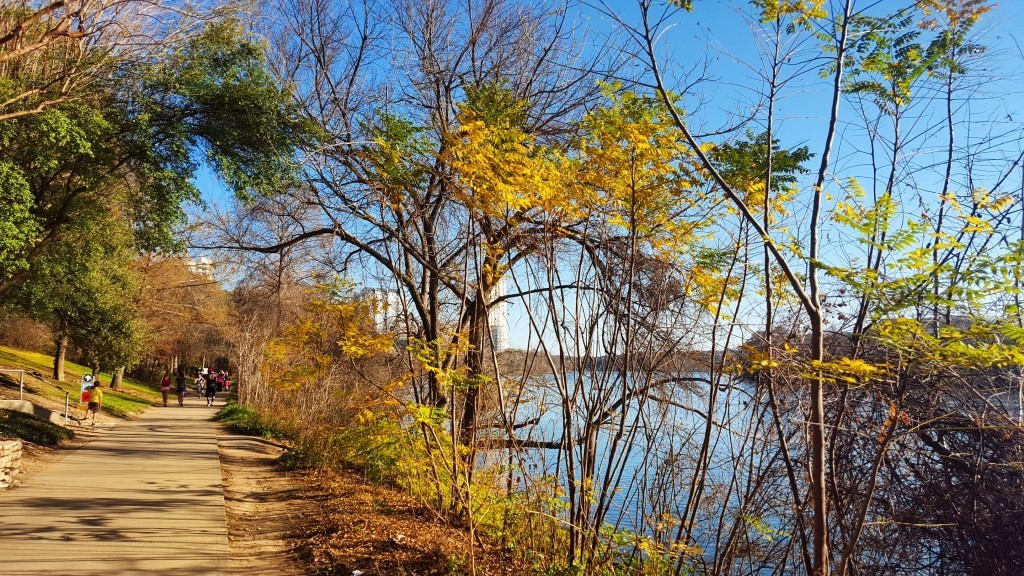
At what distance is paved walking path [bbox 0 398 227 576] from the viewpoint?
5.24m

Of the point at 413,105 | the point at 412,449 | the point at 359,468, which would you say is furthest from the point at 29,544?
the point at 413,105

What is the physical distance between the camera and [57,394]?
21859mm

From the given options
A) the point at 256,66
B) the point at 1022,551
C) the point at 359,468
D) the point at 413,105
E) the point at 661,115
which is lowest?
the point at 359,468

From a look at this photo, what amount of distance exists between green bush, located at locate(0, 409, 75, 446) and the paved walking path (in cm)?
107

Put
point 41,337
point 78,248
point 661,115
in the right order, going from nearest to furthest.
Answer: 1. point 661,115
2. point 78,248
3. point 41,337

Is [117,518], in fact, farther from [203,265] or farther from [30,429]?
[203,265]

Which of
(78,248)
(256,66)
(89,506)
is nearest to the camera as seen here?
(89,506)

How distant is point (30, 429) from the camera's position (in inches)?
490

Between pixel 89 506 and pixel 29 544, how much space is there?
173cm

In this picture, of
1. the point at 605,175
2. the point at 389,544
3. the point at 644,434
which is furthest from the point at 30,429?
the point at 605,175

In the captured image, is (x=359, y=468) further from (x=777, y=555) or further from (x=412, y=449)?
(x=777, y=555)

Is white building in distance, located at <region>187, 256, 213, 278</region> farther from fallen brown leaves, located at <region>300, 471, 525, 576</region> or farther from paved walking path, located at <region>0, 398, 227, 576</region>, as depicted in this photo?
fallen brown leaves, located at <region>300, 471, 525, 576</region>

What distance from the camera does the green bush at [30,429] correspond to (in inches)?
457

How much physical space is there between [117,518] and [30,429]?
7746 mm
